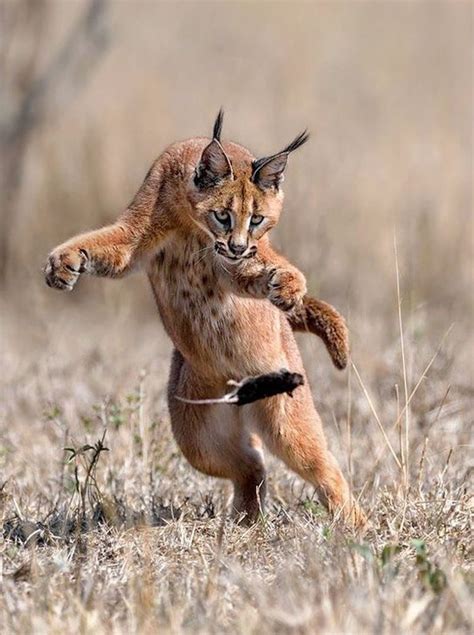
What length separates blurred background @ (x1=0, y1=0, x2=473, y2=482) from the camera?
1025 centimetres

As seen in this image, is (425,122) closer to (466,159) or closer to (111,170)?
(466,159)

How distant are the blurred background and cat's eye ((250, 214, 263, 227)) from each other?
233 centimetres

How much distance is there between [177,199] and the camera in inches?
238

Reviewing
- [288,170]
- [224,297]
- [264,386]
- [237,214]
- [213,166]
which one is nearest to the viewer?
[264,386]

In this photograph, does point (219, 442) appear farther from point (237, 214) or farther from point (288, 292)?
point (237, 214)

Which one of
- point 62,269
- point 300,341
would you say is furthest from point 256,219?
point 300,341

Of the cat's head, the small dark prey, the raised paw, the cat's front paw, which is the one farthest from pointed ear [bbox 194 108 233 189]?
the small dark prey

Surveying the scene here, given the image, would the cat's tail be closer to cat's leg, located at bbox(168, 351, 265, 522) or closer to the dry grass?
the dry grass

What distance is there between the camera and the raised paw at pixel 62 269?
218 inches

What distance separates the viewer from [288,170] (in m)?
11.2

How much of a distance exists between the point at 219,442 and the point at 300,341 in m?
3.11

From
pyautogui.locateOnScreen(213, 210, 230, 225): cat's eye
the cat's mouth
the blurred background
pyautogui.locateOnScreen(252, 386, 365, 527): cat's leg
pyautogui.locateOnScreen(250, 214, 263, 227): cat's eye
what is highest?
the blurred background

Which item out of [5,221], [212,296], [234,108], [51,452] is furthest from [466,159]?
[212,296]

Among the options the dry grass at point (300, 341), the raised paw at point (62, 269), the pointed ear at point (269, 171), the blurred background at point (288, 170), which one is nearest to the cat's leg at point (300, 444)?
the dry grass at point (300, 341)
